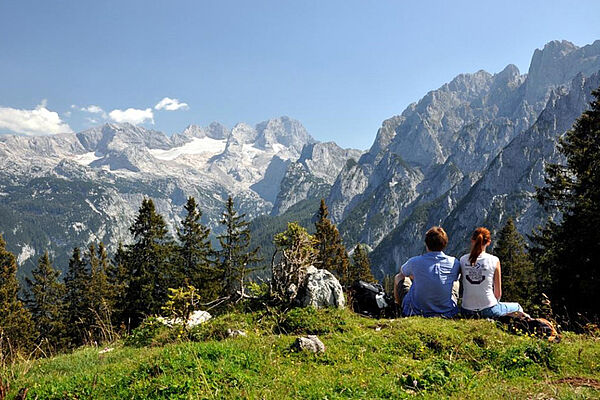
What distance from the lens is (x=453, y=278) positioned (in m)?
8.95

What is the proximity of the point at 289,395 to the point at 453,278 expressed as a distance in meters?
5.88

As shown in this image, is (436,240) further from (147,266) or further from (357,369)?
(147,266)

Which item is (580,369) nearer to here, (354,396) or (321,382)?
(354,396)

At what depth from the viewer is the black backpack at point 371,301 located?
11.8 meters

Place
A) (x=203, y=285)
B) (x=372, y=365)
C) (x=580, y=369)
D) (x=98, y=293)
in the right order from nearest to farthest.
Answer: (x=580, y=369) → (x=372, y=365) → (x=203, y=285) → (x=98, y=293)

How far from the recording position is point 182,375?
5.59 m

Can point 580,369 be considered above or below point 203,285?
above

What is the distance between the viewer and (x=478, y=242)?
8516 millimetres

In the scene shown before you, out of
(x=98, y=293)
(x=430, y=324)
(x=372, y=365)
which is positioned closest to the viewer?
(x=372, y=365)

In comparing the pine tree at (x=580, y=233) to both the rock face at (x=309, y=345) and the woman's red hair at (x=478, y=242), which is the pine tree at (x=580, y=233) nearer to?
the woman's red hair at (x=478, y=242)

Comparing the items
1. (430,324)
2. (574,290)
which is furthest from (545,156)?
(430,324)

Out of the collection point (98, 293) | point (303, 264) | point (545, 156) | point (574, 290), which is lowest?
point (98, 293)

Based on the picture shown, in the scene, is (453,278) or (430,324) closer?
(430,324)

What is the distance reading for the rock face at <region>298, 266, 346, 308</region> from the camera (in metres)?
10.8
